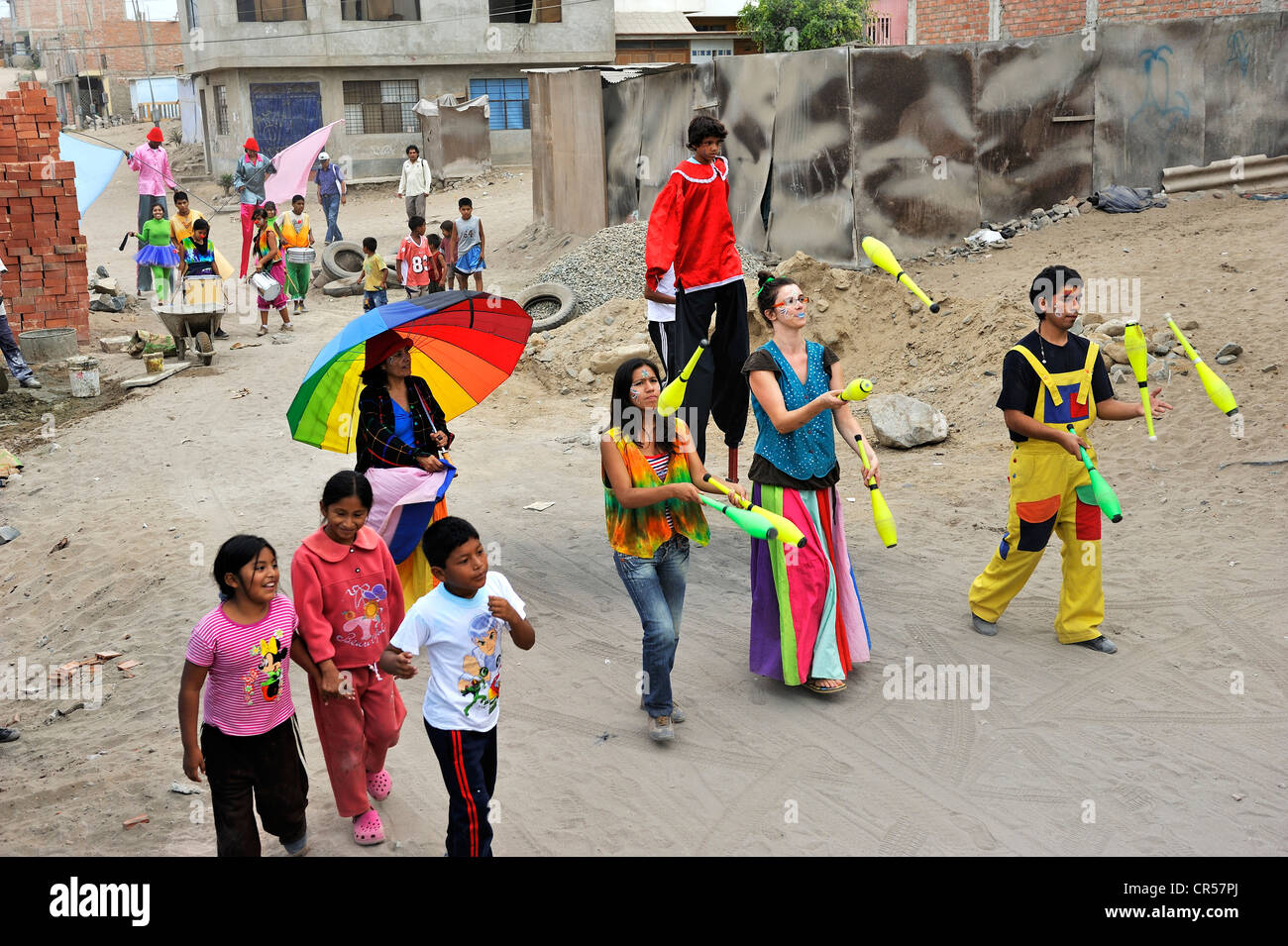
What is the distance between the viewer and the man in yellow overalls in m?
5.55

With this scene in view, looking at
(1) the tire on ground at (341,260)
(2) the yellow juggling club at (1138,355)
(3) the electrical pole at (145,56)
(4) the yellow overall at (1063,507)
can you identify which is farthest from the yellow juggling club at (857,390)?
(3) the electrical pole at (145,56)

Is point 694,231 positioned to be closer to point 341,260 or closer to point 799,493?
point 799,493

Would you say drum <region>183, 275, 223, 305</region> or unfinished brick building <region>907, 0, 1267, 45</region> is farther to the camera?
unfinished brick building <region>907, 0, 1267, 45</region>

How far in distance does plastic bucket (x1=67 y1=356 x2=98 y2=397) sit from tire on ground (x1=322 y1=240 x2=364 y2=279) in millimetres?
6597

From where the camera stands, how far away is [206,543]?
784 centimetres

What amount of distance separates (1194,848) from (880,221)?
10.5 metres

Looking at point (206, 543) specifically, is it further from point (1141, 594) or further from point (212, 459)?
point (1141, 594)

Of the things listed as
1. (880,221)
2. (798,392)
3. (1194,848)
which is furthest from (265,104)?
(1194,848)

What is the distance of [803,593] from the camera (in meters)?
5.29

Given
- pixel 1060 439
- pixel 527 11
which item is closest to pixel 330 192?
pixel 527 11

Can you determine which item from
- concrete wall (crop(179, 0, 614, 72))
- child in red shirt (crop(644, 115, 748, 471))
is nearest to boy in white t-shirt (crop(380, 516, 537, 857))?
child in red shirt (crop(644, 115, 748, 471))

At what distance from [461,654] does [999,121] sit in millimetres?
11977

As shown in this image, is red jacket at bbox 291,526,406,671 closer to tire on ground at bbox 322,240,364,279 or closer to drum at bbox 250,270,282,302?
drum at bbox 250,270,282,302

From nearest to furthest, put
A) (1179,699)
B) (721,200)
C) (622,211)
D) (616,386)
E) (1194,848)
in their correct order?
(1194,848), (616,386), (1179,699), (721,200), (622,211)
